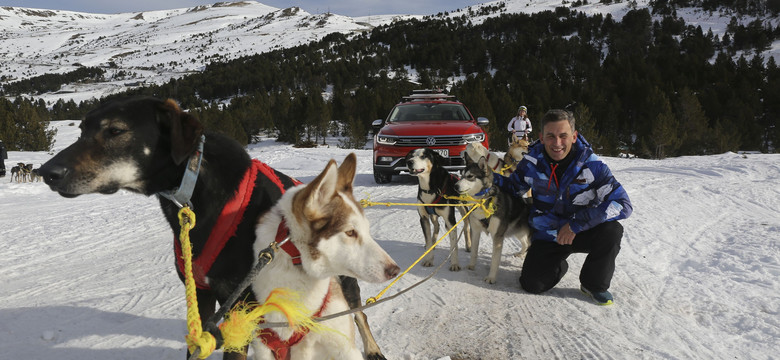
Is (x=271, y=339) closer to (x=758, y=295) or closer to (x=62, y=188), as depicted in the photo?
(x=62, y=188)

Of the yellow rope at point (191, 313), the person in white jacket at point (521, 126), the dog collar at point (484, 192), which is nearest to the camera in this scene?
the yellow rope at point (191, 313)

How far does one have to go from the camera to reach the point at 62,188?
153 centimetres

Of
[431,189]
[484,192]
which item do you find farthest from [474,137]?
[484,192]

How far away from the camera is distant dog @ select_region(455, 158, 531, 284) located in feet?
13.1

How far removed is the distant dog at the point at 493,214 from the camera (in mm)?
3998

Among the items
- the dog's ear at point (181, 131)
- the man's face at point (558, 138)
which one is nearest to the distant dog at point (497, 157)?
the man's face at point (558, 138)

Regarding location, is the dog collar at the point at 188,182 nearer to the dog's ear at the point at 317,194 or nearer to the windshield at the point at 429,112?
the dog's ear at the point at 317,194

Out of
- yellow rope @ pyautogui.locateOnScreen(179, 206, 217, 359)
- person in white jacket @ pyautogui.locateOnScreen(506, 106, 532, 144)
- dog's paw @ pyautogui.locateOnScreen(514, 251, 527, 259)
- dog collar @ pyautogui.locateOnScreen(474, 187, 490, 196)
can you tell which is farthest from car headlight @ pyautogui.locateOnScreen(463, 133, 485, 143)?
yellow rope @ pyautogui.locateOnScreen(179, 206, 217, 359)

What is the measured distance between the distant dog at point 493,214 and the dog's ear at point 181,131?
292 cm

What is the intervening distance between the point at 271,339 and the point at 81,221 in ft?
20.1

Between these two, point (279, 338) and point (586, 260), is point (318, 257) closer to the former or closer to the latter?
point (279, 338)

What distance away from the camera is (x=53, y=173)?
150cm

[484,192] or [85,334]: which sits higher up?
[484,192]

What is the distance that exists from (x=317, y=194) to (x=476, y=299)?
2.34m
